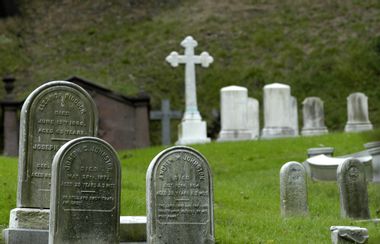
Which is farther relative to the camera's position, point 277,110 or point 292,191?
point 277,110

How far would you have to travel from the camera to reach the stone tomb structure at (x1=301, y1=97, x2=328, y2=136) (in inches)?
946

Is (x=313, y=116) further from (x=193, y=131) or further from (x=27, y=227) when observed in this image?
(x=27, y=227)

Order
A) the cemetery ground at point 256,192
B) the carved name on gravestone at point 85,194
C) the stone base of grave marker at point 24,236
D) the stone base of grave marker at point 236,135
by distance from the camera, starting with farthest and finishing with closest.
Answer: the stone base of grave marker at point 236,135
the cemetery ground at point 256,192
the stone base of grave marker at point 24,236
the carved name on gravestone at point 85,194

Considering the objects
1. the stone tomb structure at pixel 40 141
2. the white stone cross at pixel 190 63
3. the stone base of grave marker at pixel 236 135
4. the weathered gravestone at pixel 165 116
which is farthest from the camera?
the weathered gravestone at pixel 165 116

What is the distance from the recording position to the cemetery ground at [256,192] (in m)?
10.0

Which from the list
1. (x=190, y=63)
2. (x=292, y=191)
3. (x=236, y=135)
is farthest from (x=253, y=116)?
(x=292, y=191)

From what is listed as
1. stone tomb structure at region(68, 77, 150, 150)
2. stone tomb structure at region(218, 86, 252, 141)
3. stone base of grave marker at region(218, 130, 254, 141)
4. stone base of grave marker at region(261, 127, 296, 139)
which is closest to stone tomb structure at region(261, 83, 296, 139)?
stone base of grave marker at region(261, 127, 296, 139)

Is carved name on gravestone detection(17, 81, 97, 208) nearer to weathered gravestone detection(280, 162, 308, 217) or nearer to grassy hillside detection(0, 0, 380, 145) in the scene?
weathered gravestone detection(280, 162, 308, 217)

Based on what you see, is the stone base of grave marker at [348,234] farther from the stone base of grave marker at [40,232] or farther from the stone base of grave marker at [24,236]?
the stone base of grave marker at [24,236]

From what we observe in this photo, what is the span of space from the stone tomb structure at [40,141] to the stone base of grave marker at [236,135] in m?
13.2

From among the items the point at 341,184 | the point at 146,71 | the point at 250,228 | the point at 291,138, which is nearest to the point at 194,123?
the point at 291,138

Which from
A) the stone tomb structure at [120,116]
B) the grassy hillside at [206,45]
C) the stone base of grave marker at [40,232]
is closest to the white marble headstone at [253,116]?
the stone tomb structure at [120,116]

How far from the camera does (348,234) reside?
913 centimetres

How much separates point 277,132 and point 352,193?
11.4m
